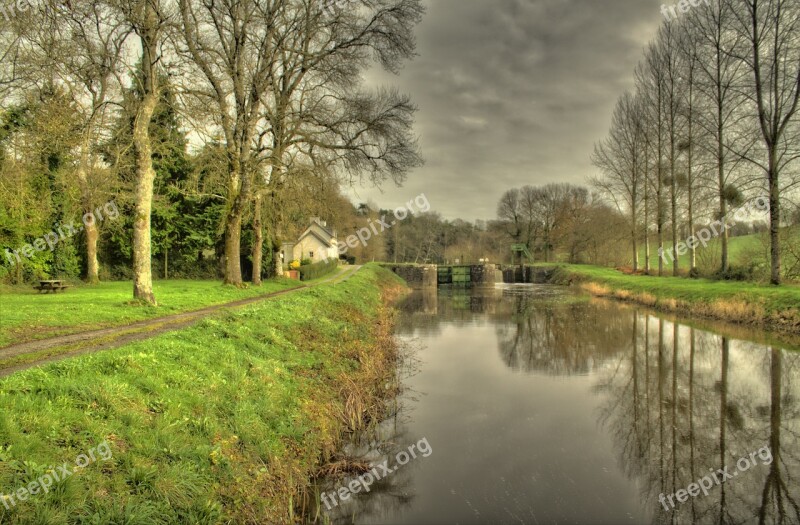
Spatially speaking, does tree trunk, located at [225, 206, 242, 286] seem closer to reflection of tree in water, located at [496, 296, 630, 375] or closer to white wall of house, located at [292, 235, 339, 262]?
reflection of tree in water, located at [496, 296, 630, 375]

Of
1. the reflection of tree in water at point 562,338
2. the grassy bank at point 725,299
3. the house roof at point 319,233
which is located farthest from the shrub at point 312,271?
the grassy bank at point 725,299

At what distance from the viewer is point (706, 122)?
71.1 ft

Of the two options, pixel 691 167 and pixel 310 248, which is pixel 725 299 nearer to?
pixel 691 167

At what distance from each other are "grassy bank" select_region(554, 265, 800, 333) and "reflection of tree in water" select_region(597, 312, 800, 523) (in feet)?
9.47

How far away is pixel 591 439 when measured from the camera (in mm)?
7348

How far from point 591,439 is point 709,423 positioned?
2.11 metres

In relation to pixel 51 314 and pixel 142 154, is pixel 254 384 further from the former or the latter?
pixel 142 154

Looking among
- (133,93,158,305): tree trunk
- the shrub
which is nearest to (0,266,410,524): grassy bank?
(133,93,158,305): tree trunk

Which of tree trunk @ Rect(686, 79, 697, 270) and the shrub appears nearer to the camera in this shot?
tree trunk @ Rect(686, 79, 697, 270)

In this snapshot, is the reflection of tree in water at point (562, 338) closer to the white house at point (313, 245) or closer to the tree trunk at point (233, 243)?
the tree trunk at point (233, 243)

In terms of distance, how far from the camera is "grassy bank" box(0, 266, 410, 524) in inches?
138

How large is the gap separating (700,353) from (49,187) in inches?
1057

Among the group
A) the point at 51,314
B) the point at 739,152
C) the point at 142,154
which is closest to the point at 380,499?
the point at 51,314

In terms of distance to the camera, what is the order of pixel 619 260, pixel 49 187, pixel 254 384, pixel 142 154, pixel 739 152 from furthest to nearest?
pixel 619 260 < pixel 49 187 < pixel 739 152 < pixel 142 154 < pixel 254 384
